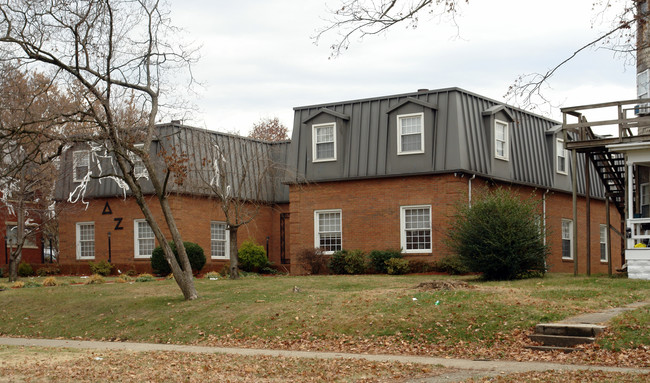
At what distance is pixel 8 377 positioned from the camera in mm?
12367

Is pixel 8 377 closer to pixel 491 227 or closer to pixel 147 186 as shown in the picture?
pixel 491 227

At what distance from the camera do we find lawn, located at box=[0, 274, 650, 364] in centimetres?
1490

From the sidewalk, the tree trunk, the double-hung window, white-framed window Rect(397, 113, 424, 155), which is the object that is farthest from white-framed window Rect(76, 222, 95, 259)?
the double-hung window

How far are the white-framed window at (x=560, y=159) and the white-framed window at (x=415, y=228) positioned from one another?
881cm

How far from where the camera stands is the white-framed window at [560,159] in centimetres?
3538

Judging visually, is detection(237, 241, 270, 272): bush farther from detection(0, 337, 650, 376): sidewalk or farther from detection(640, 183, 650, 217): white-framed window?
detection(640, 183, 650, 217): white-framed window

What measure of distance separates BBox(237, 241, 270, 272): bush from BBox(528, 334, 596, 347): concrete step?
68.4ft

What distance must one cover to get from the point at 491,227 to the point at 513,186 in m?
10.5

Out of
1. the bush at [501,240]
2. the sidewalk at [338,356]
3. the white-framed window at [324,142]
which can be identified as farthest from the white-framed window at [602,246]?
the sidewalk at [338,356]

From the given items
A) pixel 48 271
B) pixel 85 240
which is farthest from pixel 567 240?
pixel 48 271

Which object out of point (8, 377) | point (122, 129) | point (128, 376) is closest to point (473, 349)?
point (128, 376)

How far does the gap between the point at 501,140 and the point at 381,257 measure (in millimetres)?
7208

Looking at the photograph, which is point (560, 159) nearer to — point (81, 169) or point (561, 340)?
point (81, 169)

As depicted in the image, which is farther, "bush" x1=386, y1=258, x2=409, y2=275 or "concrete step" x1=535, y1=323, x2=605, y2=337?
"bush" x1=386, y1=258, x2=409, y2=275
